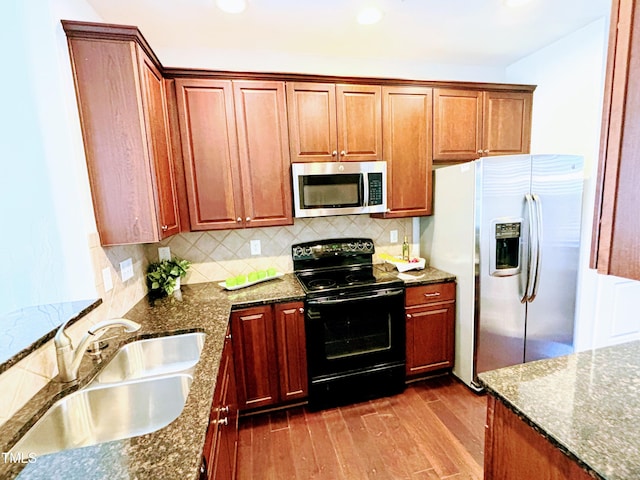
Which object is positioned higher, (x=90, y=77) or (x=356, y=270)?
(x=90, y=77)

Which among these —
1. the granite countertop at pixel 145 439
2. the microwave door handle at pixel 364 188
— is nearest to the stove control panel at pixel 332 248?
the microwave door handle at pixel 364 188

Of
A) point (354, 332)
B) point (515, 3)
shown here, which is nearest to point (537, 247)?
point (354, 332)

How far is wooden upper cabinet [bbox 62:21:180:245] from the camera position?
4.72 feet

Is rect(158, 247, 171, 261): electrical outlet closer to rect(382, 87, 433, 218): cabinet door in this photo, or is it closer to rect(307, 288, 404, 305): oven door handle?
rect(307, 288, 404, 305): oven door handle

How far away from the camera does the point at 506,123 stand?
8.45ft

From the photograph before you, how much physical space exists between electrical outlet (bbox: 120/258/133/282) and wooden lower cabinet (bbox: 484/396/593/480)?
197 centimetres

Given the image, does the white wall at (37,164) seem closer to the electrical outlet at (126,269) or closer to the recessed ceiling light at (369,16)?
the electrical outlet at (126,269)

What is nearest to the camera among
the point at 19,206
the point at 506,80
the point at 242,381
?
the point at 19,206

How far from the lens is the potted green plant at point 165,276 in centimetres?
214

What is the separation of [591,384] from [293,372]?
164 cm

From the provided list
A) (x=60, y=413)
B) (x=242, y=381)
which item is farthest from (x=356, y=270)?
(x=60, y=413)

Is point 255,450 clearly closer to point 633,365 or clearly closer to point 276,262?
point 276,262

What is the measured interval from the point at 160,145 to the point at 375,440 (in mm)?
2265

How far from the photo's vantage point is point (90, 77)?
145 centimetres
